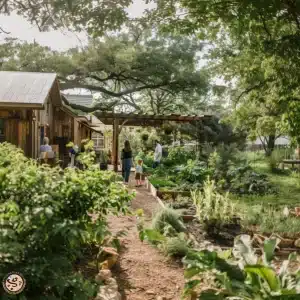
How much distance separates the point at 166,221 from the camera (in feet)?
20.9

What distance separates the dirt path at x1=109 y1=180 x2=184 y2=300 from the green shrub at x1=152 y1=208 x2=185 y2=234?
0.36m

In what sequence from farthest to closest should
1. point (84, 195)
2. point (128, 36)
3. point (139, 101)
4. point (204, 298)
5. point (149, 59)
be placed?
point (139, 101)
point (128, 36)
point (149, 59)
point (204, 298)
point (84, 195)

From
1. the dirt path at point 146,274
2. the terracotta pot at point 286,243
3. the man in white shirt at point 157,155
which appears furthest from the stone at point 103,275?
the man in white shirt at point 157,155

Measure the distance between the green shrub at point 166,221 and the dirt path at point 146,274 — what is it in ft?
1.18

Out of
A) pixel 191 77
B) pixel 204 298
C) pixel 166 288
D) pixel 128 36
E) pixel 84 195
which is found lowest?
pixel 166 288

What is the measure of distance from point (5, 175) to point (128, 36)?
2668 cm

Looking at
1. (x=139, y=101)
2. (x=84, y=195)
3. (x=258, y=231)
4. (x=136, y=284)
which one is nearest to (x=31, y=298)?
(x=84, y=195)

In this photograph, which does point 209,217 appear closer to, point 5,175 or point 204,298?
point 204,298

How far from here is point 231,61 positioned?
47.6 ft

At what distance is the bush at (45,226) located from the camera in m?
2.68

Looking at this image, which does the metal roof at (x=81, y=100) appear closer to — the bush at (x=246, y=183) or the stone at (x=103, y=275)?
the bush at (x=246, y=183)

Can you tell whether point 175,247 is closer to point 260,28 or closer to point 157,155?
point 260,28

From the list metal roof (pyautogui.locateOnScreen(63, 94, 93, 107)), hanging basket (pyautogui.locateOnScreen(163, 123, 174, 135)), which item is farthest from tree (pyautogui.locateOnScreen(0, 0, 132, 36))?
metal roof (pyautogui.locateOnScreen(63, 94, 93, 107))

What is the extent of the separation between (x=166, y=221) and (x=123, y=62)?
19.5 m
